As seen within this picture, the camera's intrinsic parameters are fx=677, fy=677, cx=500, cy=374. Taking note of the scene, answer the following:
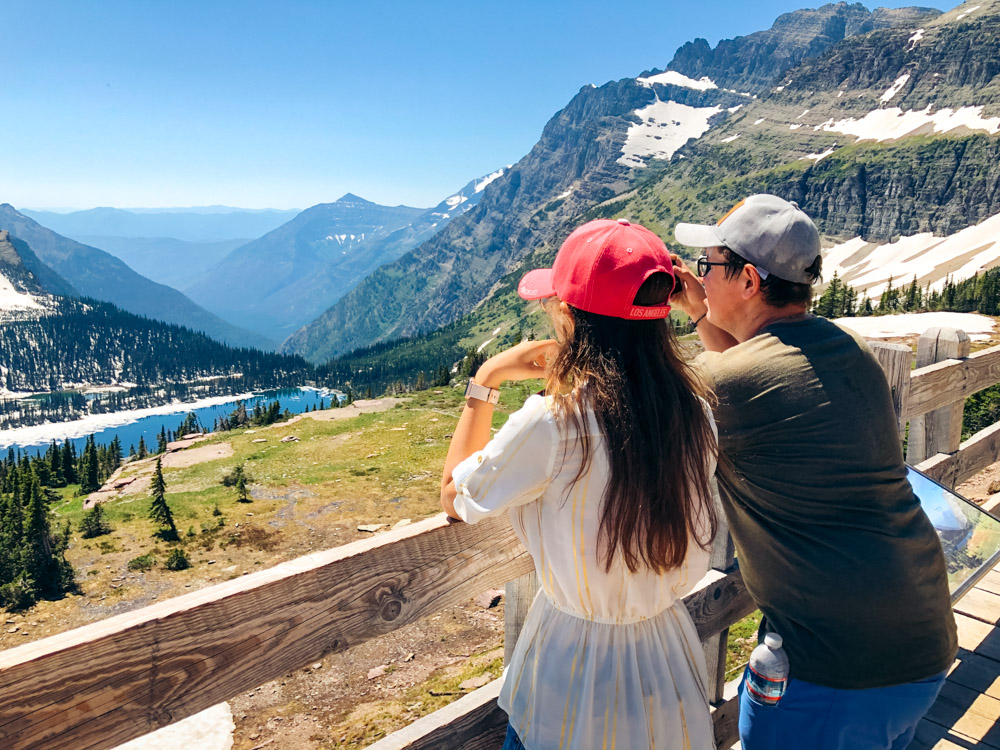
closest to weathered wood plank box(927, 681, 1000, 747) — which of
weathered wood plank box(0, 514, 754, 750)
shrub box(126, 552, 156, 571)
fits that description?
weathered wood plank box(0, 514, 754, 750)

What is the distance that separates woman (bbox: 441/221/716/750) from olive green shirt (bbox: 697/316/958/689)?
39cm

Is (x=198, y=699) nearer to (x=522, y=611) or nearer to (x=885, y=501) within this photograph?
(x=522, y=611)

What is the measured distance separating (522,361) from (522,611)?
4.11 feet

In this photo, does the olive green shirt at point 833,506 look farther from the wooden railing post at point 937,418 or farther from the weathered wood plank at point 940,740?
the wooden railing post at point 937,418

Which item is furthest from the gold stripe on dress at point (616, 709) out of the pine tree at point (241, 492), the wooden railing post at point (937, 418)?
the pine tree at point (241, 492)

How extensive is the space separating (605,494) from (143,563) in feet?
73.9

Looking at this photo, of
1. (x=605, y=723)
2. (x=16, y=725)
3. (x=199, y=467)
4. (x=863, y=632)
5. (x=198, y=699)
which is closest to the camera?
(x=16, y=725)

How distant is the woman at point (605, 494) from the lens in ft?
7.61

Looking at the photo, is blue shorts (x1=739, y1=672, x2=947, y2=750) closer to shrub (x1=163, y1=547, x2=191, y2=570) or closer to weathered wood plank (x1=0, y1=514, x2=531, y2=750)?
weathered wood plank (x1=0, y1=514, x2=531, y2=750)

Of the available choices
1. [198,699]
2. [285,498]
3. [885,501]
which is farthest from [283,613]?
[285,498]

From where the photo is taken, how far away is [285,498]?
87.5 feet

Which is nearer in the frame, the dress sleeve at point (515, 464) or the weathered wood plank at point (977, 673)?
the dress sleeve at point (515, 464)

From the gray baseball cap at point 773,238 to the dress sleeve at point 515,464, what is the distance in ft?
3.95

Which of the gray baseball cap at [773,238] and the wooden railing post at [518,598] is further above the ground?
the gray baseball cap at [773,238]
